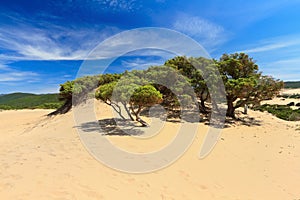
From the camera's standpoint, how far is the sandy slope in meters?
4.24

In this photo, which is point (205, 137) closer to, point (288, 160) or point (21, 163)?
point (288, 160)

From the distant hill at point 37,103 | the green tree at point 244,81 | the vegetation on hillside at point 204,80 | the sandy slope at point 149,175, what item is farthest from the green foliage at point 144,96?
the distant hill at point 37,103

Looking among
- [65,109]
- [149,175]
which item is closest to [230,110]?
[149,175]

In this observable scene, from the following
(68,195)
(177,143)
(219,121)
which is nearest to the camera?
(68,195)

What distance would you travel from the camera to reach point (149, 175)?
557cm

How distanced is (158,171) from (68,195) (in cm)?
276

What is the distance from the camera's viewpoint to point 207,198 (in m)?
4.80

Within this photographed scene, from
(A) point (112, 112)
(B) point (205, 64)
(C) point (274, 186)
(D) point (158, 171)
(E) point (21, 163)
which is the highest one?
(B) point (205, 64)

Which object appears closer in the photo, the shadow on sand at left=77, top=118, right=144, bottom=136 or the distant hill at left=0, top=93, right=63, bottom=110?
the shadow on sand at left=77, top=118, right=144, bottom=136

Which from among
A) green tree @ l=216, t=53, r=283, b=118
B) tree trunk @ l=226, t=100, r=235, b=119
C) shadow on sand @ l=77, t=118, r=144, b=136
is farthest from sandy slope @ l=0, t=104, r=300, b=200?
tree trunk @ l=226, t=100, r=235, b=119

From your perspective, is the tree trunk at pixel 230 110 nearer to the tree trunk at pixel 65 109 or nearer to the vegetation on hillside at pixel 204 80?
the vegetation on hillside at pixel 204 80

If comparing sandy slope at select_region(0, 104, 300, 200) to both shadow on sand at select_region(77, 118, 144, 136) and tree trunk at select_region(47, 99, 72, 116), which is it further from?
tree trunk at select_region(47, 99, 72, 116)

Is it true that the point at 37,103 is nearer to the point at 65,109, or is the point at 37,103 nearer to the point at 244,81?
the point at 65,109

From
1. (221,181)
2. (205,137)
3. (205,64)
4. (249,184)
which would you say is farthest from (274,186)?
(205,64)
